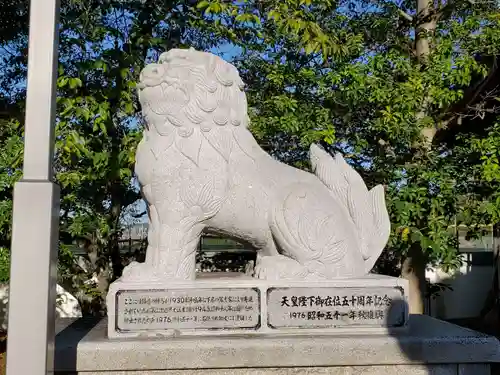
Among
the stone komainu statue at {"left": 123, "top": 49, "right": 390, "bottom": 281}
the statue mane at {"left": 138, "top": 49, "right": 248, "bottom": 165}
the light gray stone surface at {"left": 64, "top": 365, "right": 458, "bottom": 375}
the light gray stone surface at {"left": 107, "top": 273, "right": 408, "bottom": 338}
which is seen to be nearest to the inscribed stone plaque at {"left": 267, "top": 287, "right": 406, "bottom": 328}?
the light gray stone surface at {"left": 107, "top": 273, "right": 408, "bottom": 338}

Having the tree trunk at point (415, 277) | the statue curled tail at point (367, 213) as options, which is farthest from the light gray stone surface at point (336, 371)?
the tree trunk at point (415, 277)

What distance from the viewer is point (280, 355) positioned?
2738 millimetres

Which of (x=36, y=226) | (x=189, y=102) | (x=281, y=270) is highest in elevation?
(x=189, y=102)

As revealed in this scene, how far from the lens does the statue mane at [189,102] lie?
3.10 meters

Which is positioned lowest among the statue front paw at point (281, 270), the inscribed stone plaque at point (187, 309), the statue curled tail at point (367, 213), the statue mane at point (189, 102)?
the inscribed stone plaque at point (187, 309)

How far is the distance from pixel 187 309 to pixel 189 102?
117cm

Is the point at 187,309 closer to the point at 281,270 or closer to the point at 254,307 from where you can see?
the point at 254,307

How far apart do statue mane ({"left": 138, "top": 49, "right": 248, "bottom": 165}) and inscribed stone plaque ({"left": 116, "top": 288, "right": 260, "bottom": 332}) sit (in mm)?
763

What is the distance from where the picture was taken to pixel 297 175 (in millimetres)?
3258

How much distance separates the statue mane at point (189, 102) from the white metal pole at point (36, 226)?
880 mm

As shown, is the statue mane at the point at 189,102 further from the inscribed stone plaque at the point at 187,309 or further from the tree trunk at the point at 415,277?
the tree trunk at the point at 415,277

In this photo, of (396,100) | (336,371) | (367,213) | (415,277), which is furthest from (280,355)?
(415,277)

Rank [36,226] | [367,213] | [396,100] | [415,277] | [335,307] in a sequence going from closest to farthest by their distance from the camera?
[36,226] < [335,307] < [367,213] < [396,100] < [415,277]

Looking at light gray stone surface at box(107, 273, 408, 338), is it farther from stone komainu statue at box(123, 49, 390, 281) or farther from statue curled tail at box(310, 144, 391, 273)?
statue curled tail at box(310, 144, 391, 273)
